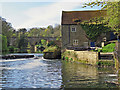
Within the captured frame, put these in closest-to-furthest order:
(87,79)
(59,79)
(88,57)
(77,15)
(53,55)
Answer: (87,79)
(59,79)
(88,57)
(53,55)
(77,15)

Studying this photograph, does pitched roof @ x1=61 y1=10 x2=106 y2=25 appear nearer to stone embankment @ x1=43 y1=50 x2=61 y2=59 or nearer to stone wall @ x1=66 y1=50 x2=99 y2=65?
stone embankment @ x1=43 y1=50 x2=61 y2=59

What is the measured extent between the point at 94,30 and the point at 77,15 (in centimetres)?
652

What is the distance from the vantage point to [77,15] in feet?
140

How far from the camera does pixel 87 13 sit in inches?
1682

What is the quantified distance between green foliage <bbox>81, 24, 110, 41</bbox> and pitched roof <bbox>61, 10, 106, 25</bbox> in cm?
320

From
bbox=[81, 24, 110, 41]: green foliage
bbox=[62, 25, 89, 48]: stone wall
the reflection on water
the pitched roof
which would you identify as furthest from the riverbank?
the pitched roof

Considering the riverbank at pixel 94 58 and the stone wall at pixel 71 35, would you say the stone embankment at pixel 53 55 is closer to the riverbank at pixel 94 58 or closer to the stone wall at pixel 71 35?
the stone wall at pixel 71 35

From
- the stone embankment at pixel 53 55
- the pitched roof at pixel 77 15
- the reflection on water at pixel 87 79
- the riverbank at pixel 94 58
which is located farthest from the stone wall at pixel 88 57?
the pitched roof at pixel 77 15

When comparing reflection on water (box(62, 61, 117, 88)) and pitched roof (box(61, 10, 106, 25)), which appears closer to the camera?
reflection on water (box(62, 61, 117, 88))

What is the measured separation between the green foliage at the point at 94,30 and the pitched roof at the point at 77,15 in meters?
3.20

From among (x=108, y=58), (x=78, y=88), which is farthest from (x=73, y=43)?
(x=78, y=88)

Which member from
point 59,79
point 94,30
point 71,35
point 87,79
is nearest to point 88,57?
point 87,79

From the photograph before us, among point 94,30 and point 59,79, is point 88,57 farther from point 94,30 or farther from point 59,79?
point 94,30

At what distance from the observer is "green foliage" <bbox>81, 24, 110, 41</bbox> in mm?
38031
